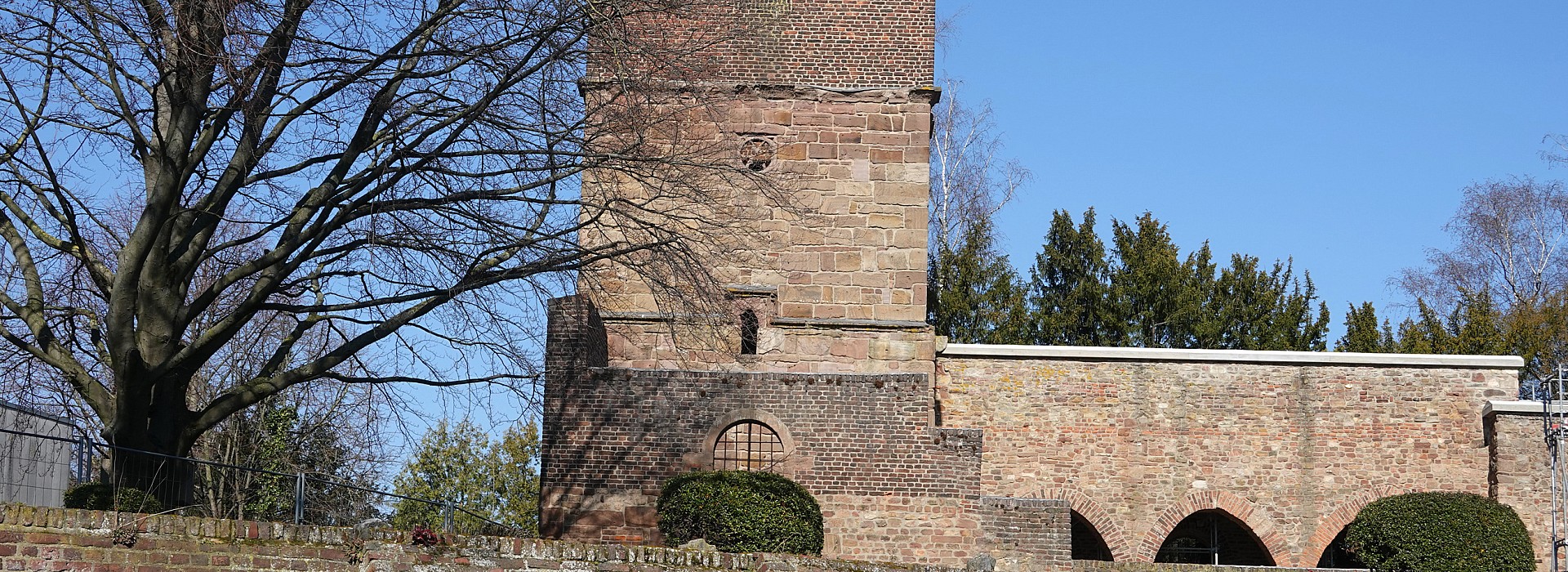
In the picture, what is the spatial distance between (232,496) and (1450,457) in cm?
1813

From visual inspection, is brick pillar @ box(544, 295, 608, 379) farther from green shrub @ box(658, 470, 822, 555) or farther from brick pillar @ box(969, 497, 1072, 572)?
brick pillar @ box(969, 497, 1072, 572)

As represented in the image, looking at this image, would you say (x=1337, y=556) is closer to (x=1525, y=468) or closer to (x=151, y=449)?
(x=1525, y=468)

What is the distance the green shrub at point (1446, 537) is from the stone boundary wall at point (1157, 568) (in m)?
0.96

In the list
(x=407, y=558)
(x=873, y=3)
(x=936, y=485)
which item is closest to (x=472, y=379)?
(x=407, y=558)

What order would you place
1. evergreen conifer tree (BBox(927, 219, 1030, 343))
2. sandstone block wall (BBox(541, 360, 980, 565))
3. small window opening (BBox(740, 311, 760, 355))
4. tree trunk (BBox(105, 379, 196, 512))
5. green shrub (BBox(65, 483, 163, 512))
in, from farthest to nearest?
evergreen conifer tree (BBox(927, 219, 1030, 343)) → small window opening (BBox(740, 311, 760, 355)) → sandstone block wall (BBox(541, 360, 980, 565)) → tree trunk (BBox(105, 379, 196, 512)) → green shrub (BBox(65, 483, 163, 512))

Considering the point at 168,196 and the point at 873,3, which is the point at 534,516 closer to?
the point at 873,3

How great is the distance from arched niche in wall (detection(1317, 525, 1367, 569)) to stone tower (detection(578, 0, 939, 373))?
6679 millimetres

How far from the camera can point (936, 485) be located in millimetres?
18391

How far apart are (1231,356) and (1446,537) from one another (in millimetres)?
3648

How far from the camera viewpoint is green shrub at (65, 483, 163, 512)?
10555 millimetres

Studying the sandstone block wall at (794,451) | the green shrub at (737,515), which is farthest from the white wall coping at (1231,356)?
the green shrub at (737,515)

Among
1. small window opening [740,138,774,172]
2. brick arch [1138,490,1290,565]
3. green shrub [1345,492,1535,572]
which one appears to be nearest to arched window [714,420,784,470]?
small window opening [740,138,774,172]

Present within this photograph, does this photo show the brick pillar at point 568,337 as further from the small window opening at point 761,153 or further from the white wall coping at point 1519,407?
the white wall coping at point 1519,407

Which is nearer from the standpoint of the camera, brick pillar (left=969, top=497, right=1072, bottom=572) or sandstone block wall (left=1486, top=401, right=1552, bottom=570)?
brick pillar (left=969, top=497, right=1072, bottom=572)
